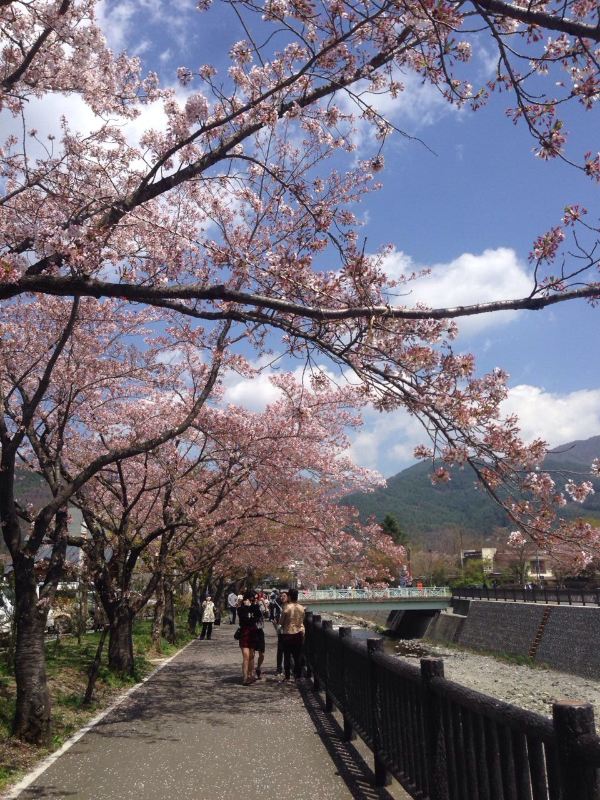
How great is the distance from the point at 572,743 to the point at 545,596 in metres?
40.8

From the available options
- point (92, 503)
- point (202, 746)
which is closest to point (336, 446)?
point (92, 503)

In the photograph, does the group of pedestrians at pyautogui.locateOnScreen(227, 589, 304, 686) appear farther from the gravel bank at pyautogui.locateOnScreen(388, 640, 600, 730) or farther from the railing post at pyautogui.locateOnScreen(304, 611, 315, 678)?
the gravel bank at pyautogui.locateOnScreen(388, 640, 600, 730)

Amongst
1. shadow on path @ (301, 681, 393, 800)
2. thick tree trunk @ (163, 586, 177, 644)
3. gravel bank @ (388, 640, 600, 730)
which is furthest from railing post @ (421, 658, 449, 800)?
thick tree trunk @ (163, 586, 177, 644)

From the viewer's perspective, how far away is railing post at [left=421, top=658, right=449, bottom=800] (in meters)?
→ 3.94

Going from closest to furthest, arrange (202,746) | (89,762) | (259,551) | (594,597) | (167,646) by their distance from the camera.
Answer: (89,762)
(202,746)
(167,646)
(259,551)
(594,597)

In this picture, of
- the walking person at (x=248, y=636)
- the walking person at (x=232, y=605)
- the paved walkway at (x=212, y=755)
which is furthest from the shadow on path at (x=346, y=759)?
the walking person at (x=232, y=605)

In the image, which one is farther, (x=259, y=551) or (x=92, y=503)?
(x=259, y=551)

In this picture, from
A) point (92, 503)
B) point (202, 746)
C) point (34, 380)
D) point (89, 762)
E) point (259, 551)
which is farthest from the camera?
point (259, 551)

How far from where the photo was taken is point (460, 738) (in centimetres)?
368

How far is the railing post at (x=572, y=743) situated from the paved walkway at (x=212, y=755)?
11.5 ft

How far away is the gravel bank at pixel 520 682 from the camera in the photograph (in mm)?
23891

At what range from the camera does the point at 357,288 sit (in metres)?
5.67

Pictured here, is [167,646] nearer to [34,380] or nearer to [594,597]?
[34,380]

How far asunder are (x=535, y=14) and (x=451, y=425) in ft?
10.1
